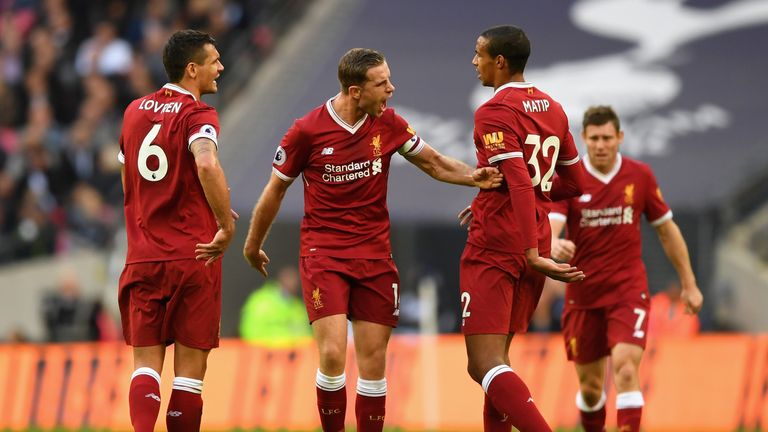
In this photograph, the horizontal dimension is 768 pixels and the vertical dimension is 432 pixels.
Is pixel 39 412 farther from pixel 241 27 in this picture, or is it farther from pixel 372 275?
pixel 241 27

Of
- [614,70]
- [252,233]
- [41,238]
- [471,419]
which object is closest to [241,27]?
[41,238]

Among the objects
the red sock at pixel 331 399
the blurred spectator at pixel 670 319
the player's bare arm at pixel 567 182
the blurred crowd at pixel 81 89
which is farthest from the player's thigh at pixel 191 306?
the blurred crowd at pixel 81 89

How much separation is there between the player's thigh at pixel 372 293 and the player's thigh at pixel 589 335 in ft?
7.07

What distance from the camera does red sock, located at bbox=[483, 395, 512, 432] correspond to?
8969 millimetres

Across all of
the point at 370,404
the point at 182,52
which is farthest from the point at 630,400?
the point at 182,52

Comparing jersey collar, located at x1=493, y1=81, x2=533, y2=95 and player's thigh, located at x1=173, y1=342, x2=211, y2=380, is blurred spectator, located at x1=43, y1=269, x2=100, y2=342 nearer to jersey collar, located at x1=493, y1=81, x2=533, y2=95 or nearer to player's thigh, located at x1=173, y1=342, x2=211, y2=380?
player's thigh, located at x1=173, y1=342, x2=211, y2=380

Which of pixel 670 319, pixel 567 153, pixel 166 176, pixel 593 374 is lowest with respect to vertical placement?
pixel 593 374

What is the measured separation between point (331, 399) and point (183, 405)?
1.05 m

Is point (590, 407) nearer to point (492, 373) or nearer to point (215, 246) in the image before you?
point (492, 373)

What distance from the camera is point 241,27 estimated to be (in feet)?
78.9

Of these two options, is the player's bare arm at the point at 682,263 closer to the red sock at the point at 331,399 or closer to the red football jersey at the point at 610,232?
the red football jersey at the point at 610,232

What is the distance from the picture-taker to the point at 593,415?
10.8 m

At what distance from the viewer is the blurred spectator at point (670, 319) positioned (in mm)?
17000

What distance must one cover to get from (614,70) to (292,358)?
821 cm
